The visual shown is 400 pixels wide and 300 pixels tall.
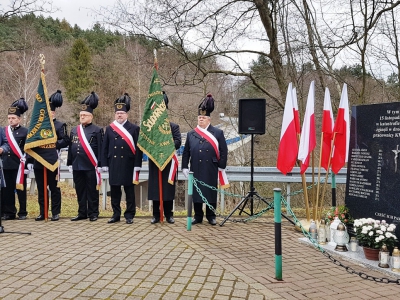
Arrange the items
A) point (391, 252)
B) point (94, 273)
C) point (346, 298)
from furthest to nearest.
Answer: point (391, 252) → point (94, 273) → point (346, 298)

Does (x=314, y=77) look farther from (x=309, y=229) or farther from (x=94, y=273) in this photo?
(x=94, y=273)

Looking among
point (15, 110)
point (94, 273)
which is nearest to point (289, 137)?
point (94, 273)

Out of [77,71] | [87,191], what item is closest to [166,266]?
[87,191]

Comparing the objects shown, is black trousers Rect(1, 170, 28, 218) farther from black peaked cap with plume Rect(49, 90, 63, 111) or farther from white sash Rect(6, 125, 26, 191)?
black peaked cap with plume Rect(49, 90, 63, 111)

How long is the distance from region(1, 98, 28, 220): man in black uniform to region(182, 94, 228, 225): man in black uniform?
9.98 feet

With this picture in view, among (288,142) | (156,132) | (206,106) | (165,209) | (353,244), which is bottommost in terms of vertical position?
(353,244)

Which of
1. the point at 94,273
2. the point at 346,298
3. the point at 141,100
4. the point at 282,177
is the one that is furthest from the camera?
the point at 141,100

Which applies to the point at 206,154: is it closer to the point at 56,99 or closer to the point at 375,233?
the point at 56,99

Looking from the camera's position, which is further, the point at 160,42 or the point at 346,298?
the point at 160,42

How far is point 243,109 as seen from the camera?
7.37 meters

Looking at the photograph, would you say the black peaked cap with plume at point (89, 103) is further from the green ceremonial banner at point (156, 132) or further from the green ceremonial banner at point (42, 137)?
the green ceremonial banner at point (156, 132)

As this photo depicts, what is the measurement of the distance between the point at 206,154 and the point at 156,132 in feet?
3.22

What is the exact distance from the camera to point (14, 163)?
7387mm

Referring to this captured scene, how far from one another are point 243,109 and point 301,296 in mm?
4131
